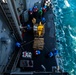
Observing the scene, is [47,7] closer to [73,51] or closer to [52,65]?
[73,51]

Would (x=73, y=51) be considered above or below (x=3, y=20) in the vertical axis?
below

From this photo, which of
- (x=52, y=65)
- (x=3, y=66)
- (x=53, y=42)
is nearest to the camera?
(x=3, y=66)

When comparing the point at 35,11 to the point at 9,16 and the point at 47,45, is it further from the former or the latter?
the point at 9,16

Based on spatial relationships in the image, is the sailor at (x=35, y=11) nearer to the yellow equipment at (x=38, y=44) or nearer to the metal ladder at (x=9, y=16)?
the yellow equipment at (x=38, y=44)

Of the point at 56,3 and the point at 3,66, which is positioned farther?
the point at 56,3

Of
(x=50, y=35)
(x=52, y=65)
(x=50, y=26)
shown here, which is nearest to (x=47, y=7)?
(x=50, y=26)

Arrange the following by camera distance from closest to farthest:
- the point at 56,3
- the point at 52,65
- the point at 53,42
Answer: the point at 52,65
the point at 53,42
the point at 56,3

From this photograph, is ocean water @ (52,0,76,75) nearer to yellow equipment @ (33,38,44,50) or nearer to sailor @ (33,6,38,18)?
yellow equipment @ (33,38,44,50)

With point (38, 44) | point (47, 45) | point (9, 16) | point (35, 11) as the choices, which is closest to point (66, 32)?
point (47, 45)
